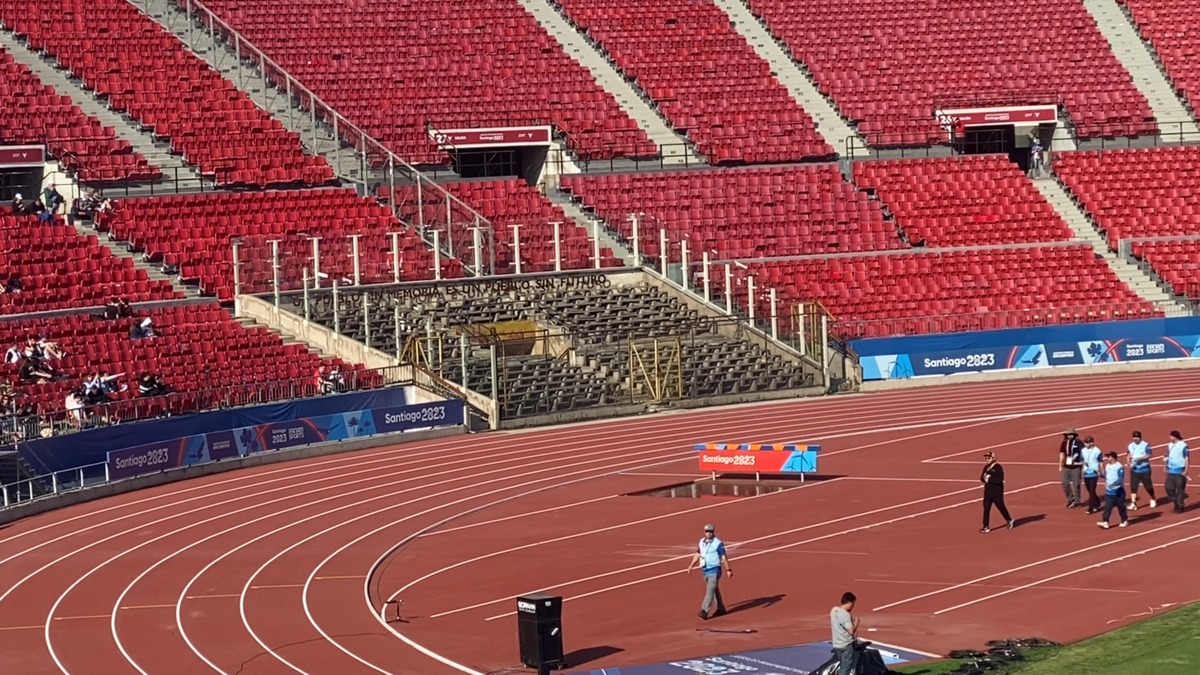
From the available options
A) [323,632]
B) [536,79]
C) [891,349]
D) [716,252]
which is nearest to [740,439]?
[891,349]

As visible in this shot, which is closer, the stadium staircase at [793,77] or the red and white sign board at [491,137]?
the red and white sign board at [491,137]

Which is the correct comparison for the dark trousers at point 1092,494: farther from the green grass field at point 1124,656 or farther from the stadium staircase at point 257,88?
the stadium staircase at point 257,88

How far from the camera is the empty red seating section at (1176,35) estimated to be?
62375 mm

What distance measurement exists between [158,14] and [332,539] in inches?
1193

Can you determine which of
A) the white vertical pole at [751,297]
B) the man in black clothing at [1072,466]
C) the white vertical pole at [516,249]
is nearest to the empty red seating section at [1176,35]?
the white vertical pole at [751,297]

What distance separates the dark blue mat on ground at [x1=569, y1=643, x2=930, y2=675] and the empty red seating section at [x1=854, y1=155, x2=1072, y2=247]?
114 feet

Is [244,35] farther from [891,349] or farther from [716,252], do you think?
[891,349]

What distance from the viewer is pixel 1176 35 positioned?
211ft

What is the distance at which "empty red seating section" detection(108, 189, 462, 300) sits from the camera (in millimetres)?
44781

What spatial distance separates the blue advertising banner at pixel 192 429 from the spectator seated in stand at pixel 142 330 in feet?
15.2

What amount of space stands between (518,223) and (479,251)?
1435mm

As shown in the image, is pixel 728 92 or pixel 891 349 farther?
pixel 728 92

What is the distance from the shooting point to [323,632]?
885 inches

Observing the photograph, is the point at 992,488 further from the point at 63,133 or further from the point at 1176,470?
the point at 63,133
